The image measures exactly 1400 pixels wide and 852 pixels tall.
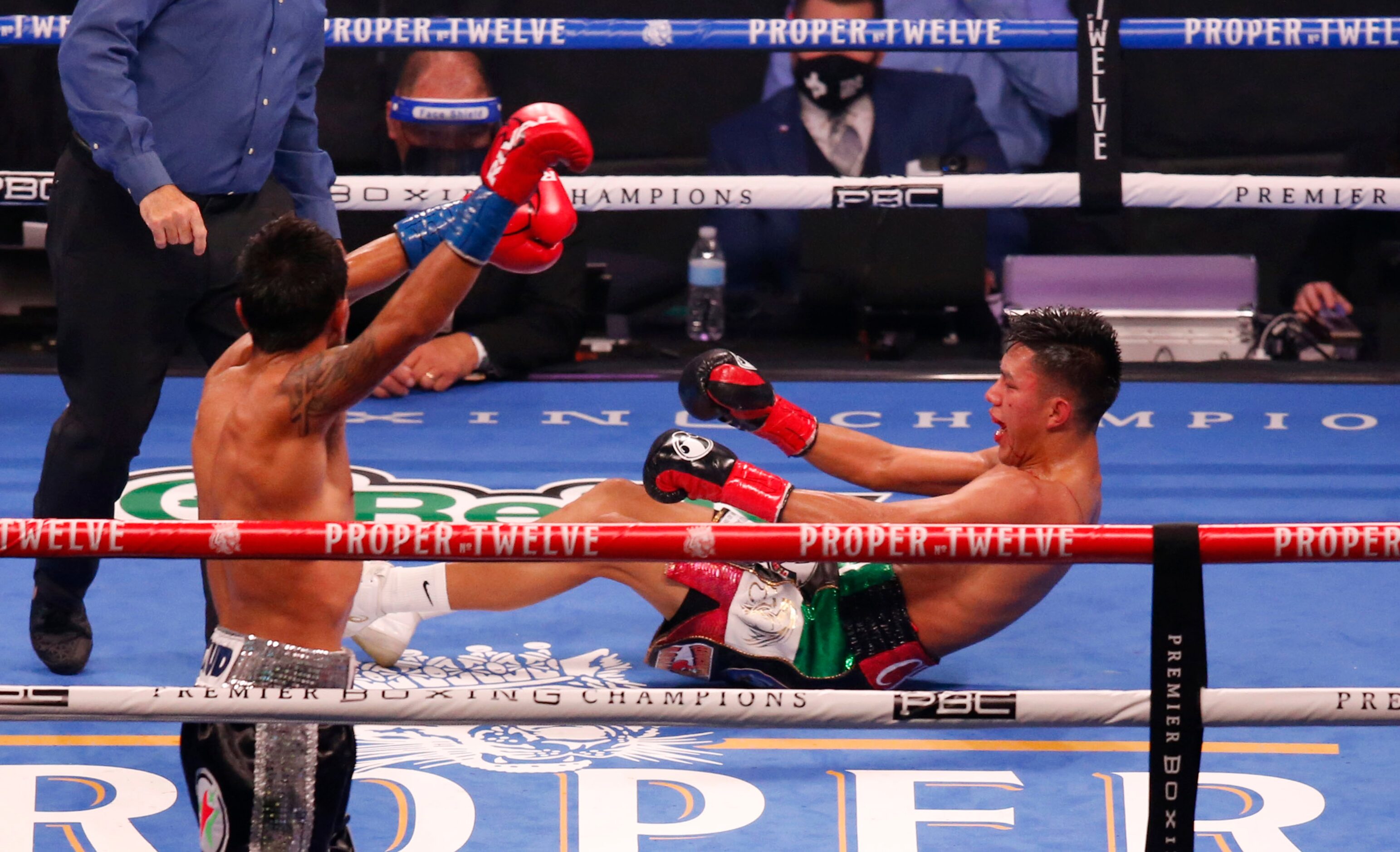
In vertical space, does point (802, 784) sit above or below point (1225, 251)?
below

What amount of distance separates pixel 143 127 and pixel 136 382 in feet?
1.61

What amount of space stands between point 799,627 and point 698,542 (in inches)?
56.2

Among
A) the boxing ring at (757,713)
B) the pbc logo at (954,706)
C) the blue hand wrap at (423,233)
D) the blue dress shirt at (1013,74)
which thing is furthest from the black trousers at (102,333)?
the blue dress shirt at (1013,74)

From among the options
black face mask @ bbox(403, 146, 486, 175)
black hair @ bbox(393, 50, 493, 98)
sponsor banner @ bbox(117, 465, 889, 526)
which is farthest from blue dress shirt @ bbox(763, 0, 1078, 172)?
sponsor banner @ bbox(117, 465, 889, 526)

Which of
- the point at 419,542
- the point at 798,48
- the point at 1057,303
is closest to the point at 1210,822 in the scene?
the point at 419,542

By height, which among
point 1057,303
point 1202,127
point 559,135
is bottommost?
point 559,135

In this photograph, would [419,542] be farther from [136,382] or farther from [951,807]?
[136,382]

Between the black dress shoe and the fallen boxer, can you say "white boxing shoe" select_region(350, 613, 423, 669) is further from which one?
the black dress shoe

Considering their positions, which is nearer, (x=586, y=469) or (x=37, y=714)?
(x=37, y=714)

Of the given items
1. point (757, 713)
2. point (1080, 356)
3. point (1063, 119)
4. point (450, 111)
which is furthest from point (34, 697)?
point (1063, 119)

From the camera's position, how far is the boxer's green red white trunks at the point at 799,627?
326 cm

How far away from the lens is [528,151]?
7.29 ft

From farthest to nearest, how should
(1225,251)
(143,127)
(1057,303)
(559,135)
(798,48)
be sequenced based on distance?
1. (1225,251)
2. (1057,303)
3. (798,48)
4. (143,127)
5. (559,135)

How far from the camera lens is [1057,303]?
19.4ft
